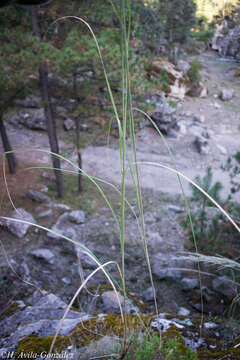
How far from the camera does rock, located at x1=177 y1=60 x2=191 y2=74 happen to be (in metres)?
10.3

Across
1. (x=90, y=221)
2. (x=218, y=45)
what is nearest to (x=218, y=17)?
(x=218, y=45)

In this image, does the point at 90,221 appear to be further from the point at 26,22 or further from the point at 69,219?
the point at 26,22

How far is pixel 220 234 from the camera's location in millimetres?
3340

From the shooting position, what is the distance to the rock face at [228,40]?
2808 mm

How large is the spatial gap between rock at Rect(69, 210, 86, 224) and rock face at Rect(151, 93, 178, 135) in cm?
503

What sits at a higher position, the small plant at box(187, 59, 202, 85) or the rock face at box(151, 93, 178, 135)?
the small plant at box(187, 59, 202, 85)

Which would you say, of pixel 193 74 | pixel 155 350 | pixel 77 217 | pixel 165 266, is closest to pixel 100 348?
pixel 155 350

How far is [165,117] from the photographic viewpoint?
9164 millimetres

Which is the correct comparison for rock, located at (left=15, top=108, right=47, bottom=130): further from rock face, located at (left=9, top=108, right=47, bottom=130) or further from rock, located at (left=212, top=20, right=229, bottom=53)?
rock, located at (left=212, top=20, right=229, bottom=53)

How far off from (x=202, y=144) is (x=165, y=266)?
594 centimetres

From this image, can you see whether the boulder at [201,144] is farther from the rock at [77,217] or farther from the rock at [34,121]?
the rock at [34,121]

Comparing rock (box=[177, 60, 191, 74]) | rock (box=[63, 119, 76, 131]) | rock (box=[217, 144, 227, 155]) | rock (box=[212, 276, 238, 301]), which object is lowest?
rock (box=[212, 276, 238, 301])

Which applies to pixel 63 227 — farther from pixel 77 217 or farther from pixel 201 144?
pixel 201 144

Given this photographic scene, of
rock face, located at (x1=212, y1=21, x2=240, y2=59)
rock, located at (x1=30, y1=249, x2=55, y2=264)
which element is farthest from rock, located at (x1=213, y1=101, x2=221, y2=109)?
rock, located at (x1=30, y1=249, x2=55, y2=264)
